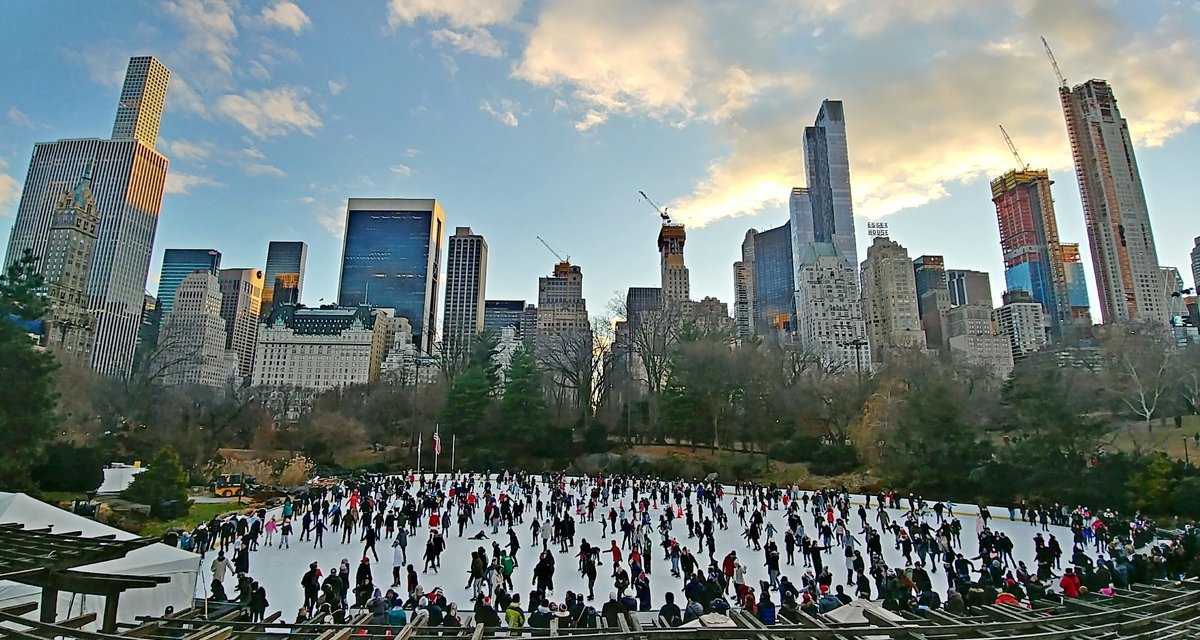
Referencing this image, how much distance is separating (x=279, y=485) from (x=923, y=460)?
3251 cm

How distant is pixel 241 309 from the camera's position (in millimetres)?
183000

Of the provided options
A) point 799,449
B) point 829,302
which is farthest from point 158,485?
point 829,302

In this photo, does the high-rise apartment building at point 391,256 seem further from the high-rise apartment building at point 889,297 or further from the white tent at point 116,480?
the white tent at point 116,480

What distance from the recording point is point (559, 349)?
57.3 metres

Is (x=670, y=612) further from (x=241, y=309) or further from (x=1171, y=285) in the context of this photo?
(x=241, y=309)

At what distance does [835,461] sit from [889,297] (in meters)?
110

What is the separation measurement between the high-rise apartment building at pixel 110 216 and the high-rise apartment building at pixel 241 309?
160 feet

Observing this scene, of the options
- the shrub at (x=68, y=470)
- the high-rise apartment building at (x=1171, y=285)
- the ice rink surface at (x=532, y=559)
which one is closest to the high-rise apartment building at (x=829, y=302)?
the high-rise apartment building at (x=1171, y=285)

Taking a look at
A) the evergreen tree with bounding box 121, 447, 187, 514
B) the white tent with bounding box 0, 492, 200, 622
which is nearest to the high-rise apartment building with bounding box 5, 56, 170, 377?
the evergreen tree with bounding box 121, 447, 187, 514

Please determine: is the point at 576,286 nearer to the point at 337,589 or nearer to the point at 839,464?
the point at 839,464

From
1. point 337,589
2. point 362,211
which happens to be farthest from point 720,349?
point 362,211

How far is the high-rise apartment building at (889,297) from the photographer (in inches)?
5241

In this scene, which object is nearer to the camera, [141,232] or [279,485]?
[279,485]

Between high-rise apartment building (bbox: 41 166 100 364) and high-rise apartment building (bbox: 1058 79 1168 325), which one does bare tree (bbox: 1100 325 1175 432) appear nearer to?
high-rise apartment building (bbox: 41 166 100 364)
